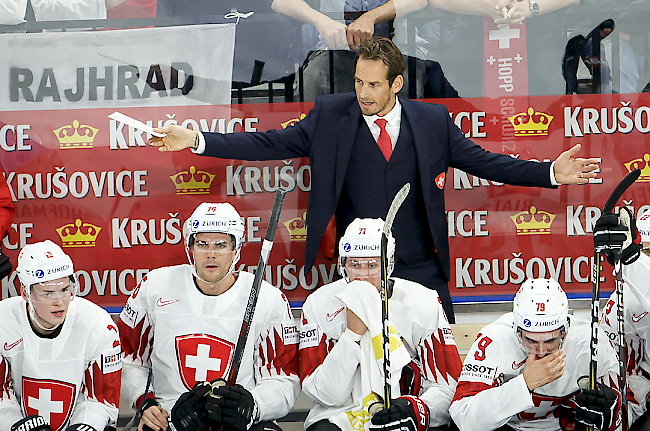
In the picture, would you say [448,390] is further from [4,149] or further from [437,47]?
[4,149]

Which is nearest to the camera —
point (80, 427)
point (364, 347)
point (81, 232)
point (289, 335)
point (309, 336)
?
point (80, 427)

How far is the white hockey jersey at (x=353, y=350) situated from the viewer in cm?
314

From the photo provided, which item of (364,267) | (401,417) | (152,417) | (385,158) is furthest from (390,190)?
(152,417)

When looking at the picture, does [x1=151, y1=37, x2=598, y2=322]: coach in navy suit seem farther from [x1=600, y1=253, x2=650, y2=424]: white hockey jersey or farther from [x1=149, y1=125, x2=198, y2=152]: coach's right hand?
[x1=600, y1=253, x2=650, y2=424]: white hockey jersey

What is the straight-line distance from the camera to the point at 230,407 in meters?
3.10

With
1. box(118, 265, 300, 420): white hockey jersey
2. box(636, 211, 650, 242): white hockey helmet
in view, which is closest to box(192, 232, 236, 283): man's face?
box(118, 265, 300, 420): white hockey jersey

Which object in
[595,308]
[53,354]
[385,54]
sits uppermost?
[385,54]

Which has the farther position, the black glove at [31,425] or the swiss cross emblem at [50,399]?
the swiss cross emblem at [50,399]

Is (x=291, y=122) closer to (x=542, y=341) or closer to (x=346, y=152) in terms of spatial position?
(x=346, y=152)

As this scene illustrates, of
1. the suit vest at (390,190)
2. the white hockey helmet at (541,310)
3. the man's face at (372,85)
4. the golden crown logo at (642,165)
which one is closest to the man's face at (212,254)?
the suit vest at (390,190)

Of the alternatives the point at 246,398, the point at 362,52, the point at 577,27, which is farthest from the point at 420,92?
the point at 246,398

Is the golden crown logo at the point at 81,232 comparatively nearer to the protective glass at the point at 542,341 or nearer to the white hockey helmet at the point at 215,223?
the white hockey helmet at the point at 215,223

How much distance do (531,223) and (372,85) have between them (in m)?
1.18

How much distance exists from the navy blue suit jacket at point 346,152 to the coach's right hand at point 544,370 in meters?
0.94
